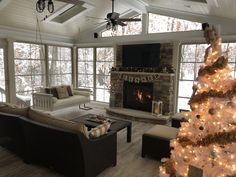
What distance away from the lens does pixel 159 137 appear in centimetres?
315

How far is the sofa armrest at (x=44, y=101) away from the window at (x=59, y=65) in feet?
5.27

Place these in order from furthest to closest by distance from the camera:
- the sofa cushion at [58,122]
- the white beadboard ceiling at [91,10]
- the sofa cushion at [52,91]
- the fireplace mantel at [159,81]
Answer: the sofa cushion at [52,91] → the fireplace mantel at [159,81] → the white beadboard ceiling at [91,10] → the sofa cushion at [58,122]

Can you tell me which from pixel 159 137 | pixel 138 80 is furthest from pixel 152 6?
pixel 159 137

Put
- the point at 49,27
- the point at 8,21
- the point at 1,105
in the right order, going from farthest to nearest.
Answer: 1. the point at 49,27
2. the point at 8,21
3. the point at 1,105

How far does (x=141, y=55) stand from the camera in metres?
5.93

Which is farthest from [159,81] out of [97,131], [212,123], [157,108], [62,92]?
[212,123]

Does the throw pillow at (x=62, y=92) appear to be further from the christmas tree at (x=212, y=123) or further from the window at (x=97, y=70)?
the christmas tree at (x=212, y=123)

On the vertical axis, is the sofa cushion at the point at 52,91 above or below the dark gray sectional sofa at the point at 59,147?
above

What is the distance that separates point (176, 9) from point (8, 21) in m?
4.70

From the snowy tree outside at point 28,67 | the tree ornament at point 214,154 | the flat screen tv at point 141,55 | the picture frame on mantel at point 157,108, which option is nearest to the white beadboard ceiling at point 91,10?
the snowy tree outside at point 28,67

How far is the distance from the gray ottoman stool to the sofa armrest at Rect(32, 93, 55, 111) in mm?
3051

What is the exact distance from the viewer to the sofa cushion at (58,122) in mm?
2381

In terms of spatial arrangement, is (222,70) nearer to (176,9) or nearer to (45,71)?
(176,9)

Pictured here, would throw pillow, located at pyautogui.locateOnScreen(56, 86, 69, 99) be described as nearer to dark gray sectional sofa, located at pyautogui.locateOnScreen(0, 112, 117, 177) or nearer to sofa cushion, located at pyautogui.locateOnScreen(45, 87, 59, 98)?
sofa cushion, located at pyautogui.locateOnScreen(45, 87, 59, 98)
